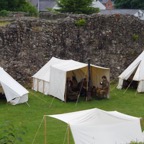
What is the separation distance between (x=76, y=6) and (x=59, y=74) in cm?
2190

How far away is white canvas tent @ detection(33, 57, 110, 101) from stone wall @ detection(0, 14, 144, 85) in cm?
154

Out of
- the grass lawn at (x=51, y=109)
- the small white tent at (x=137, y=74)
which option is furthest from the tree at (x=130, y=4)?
the grass lawn at (x=51, y=109)

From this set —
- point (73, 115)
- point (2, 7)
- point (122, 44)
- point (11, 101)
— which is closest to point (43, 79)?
point (11, 101)

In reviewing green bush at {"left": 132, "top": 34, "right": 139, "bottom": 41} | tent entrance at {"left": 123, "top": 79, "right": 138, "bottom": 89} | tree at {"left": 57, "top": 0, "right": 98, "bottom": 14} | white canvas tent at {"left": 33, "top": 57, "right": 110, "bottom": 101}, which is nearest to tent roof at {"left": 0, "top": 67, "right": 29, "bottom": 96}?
white canvas tent at {"left": 33, "top": 57, "right": 110, "bottom": 101}

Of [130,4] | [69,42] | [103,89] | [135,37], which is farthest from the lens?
[130,4]

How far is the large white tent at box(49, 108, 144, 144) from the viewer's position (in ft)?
40.8

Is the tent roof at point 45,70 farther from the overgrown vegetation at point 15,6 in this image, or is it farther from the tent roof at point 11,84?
the overgrown vegetation at point 15,6

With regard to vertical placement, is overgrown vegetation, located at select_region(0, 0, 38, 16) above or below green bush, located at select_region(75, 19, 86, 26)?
below

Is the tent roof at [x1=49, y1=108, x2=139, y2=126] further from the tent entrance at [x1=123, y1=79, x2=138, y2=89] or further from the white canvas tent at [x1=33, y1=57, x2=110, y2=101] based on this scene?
the tent entrance at [x1=123, y1=79, x2=138, y2=89]

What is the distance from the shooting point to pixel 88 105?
1914cm

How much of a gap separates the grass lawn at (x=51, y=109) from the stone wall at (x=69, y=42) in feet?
6.35

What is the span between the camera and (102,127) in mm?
12805

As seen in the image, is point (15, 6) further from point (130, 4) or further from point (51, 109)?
point (51, 109)

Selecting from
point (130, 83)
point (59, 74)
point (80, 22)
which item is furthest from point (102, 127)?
point (80, 22)
